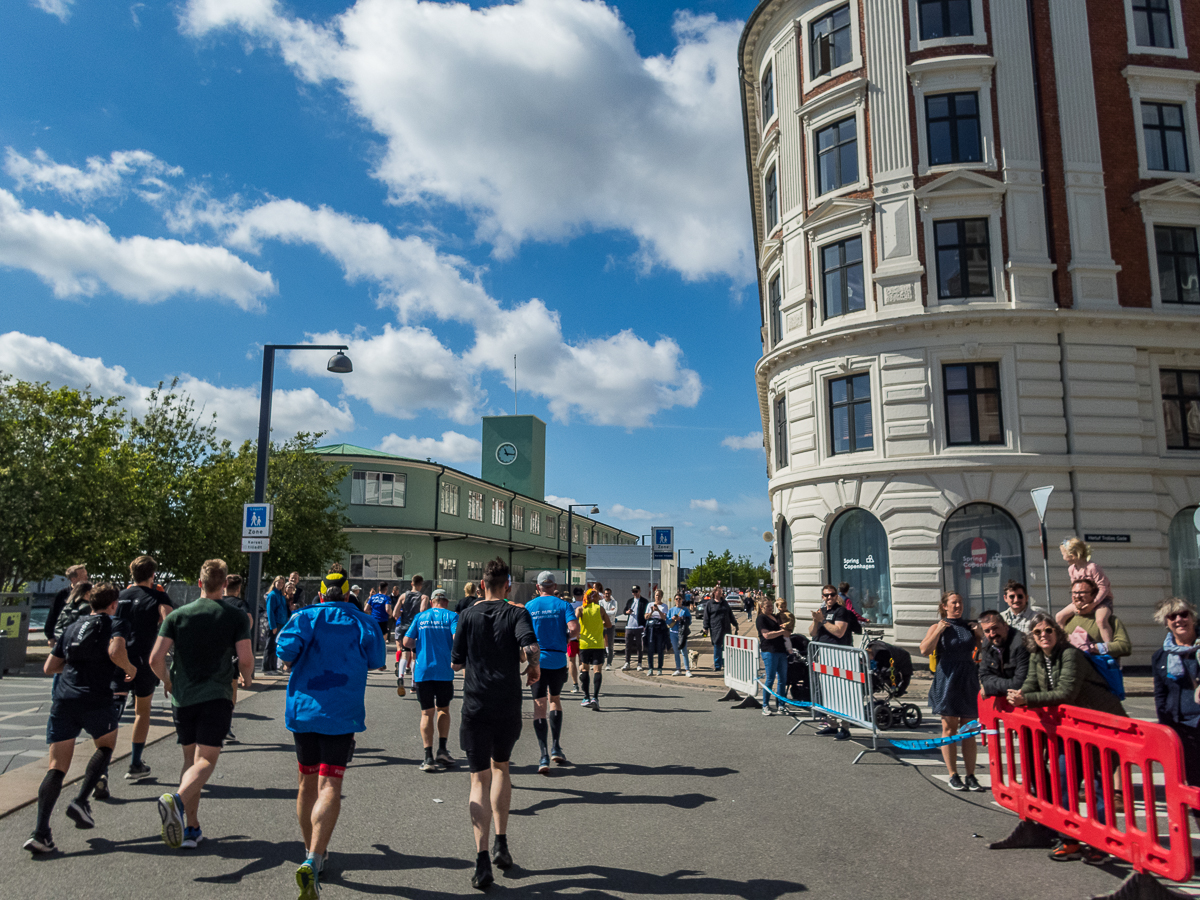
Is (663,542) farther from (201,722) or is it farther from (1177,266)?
(201,722)

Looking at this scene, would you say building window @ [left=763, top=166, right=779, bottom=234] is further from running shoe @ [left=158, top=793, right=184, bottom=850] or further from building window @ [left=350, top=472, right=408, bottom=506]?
building window @ [left=350, top=472, right=408, bottom=506]

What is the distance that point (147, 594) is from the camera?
7.73 m

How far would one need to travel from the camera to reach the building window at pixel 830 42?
834 inches

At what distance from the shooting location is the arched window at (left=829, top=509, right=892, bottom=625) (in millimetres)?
18969

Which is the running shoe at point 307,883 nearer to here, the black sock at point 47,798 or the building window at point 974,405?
the black sock at point 47,798

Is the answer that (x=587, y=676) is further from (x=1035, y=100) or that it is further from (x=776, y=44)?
(x=776, y=44)

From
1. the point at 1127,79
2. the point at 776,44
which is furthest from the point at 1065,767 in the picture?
the point at 776,44

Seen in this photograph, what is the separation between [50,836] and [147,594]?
2.53 m

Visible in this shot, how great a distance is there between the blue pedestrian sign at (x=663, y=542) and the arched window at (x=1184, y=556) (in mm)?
11870

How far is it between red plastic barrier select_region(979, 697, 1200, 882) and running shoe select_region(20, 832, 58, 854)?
21.9 feet

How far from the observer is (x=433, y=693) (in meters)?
8.39

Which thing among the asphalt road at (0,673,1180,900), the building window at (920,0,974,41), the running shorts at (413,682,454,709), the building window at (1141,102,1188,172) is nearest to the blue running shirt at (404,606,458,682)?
the running shorts at (413,682,454,709)

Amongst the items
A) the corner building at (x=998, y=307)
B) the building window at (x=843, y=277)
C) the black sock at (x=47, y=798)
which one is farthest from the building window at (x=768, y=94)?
the black sock at (x=47, y=798)

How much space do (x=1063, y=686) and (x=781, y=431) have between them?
17.3m
